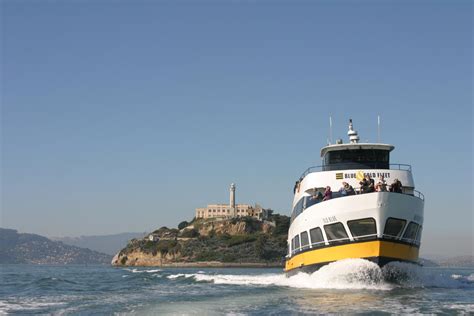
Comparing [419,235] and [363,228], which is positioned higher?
[363,228]

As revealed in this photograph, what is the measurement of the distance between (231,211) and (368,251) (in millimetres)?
168208

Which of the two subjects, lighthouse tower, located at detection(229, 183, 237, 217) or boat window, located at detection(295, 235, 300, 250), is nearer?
boat window, located at detection(295, 235, 300, 250)

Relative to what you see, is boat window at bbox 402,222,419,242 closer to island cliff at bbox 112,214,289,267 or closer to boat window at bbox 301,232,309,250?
boat window at bbox 301,232,309,250

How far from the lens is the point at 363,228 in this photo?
86.6 ft

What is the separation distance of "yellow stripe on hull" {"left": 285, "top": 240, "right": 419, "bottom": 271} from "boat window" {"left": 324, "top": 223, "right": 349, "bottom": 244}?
0.27 m

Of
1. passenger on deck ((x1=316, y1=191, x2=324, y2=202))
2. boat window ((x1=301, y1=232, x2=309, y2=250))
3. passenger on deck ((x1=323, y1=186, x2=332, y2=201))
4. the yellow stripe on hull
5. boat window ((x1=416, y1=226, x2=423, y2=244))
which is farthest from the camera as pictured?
passenger on deck ((x1=316, y1=191, x2=324, y2=202))

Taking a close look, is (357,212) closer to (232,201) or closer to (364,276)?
(364,276)

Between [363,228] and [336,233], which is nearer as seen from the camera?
[363,228]

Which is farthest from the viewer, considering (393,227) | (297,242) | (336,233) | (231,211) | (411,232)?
(231,211)

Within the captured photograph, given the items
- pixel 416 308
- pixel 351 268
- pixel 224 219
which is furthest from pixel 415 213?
pixel 224 219

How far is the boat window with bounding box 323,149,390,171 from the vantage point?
32.5 m

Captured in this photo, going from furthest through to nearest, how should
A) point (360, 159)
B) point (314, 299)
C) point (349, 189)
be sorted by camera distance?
point (360, 159)
point (349, 189)
point (314, 299)

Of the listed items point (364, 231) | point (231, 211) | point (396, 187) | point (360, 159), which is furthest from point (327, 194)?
point (231, 211)

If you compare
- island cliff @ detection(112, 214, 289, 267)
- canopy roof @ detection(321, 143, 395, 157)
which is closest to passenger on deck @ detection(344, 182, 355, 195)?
canopy roof @ detection(321, 143, 395, 157)
